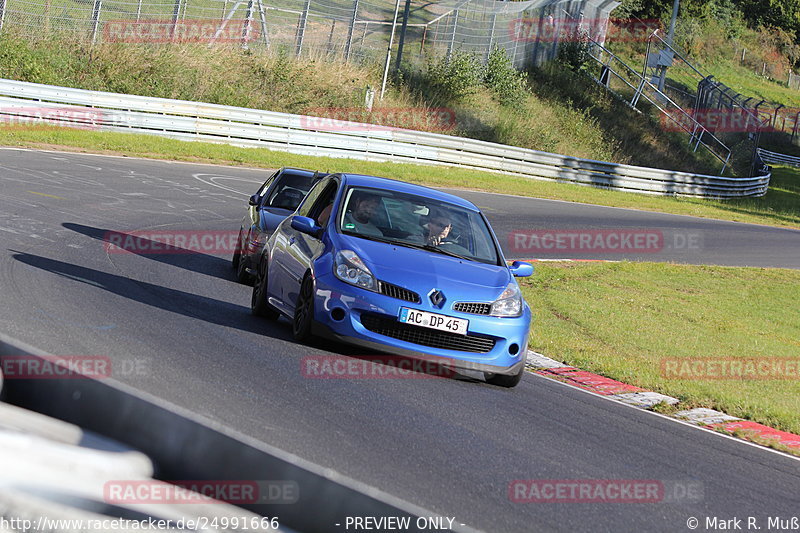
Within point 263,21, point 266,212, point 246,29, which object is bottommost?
point 266,212

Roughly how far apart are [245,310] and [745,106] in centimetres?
4742

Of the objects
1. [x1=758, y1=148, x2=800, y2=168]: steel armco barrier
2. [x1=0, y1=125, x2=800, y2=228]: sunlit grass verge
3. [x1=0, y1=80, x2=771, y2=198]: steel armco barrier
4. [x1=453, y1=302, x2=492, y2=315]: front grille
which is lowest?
[x1=758, y1=148, x2=800, y2=168]: steel armco barrier

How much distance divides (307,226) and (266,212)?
3.55 meters

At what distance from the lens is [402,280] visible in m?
8.36

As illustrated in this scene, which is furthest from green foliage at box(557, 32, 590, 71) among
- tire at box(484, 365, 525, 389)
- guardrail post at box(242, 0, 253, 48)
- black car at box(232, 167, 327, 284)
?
tire at box(484, 365, 525, 389)

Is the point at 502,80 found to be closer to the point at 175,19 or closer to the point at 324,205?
the point at 175,19

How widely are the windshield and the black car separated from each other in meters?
2.75

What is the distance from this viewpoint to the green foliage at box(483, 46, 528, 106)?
46.8 metres

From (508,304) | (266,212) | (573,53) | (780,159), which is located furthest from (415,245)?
(780,159)

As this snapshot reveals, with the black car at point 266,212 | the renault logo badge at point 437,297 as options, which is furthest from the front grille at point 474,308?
the black car at point 266,212

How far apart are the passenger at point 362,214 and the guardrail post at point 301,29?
30.6 m

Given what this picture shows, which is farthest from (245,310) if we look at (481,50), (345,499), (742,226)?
(481,50)

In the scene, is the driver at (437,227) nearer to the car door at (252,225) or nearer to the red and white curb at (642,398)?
the red and white curb at (642,398)

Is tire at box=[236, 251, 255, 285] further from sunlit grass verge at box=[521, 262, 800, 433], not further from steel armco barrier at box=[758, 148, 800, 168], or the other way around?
steel armco barrier at box=[758, 148, 800, 168]
